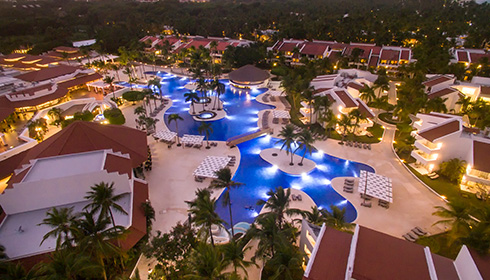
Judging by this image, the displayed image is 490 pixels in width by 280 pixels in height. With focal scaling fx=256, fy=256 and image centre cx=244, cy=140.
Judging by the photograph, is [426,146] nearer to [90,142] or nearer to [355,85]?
[355,85]

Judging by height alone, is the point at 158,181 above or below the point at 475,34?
below

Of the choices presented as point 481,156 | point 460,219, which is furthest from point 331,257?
point 481,156

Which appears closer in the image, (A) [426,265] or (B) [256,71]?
(A) [426,265]

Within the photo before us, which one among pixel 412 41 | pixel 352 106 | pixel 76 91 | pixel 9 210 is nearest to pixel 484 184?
pixel 352 106

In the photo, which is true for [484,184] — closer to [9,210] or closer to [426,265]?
[426,265]

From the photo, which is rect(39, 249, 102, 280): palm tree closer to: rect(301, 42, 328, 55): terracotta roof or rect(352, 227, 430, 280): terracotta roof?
rect(352, 227, 430, 280): terracotta roof

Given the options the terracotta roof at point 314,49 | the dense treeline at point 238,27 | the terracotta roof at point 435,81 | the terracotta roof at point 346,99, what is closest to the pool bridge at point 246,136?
the terracotta roof at point 346,99

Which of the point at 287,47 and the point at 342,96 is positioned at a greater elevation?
the point at 287,47
